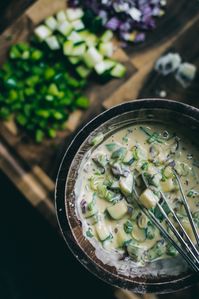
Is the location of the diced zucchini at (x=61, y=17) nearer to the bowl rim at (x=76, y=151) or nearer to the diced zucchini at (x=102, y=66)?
the diced zucchini at (x=102, y=66)

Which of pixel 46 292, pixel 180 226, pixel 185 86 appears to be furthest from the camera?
pixel 46 292

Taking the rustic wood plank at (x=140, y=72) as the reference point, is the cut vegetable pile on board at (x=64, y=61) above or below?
above

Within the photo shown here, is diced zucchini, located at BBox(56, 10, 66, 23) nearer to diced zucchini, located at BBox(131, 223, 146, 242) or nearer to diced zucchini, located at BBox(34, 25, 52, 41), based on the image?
diced zucchini, located at BBox(34, 25, 52, 41)

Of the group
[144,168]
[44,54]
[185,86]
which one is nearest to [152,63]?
[185,86]

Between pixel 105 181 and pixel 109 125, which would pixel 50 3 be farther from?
pixel 105 181

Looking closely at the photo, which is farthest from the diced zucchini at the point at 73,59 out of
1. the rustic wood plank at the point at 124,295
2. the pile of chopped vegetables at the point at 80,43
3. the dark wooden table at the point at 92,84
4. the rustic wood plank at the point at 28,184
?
the rustic wood plank at the point at 124,295

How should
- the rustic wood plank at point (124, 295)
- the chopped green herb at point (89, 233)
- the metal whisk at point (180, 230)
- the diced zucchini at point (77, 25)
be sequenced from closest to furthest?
1. the metal whisk at point (180, 230)
2. the chopped green herb at point (89, 233)
3. the rustic wood plank at point (124, 295)
4. the diced zucchini at point (77, 25)
